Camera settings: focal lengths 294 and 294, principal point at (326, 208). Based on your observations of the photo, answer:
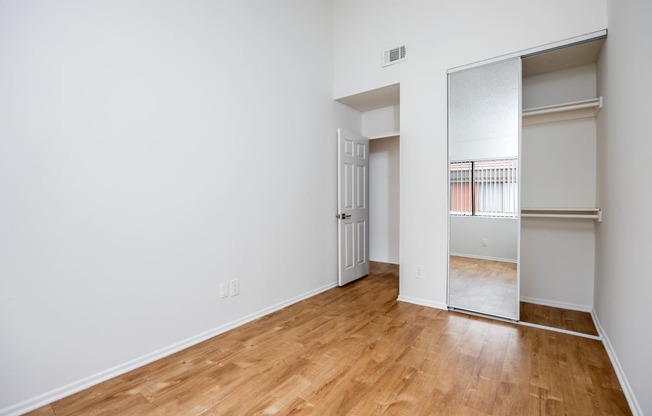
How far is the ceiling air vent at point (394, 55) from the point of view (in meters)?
3.40

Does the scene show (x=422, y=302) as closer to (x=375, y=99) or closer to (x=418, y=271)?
(x=418, y=271)

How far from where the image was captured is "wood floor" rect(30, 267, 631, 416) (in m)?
1.71

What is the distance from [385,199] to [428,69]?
2320mm

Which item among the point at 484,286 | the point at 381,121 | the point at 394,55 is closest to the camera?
the point at 484,286

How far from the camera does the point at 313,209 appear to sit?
368 cm

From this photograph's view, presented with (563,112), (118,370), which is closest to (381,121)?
(563,112)

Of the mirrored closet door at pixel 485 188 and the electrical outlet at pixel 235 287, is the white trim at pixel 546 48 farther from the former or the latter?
the electrical outlet at pixel 235 287

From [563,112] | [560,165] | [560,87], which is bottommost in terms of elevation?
[560,165]

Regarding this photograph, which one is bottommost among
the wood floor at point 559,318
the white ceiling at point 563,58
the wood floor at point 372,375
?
the wood floor at point 372,375

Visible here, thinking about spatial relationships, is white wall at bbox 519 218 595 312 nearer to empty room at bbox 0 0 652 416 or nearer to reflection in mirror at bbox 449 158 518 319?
empty room at bbox 0 0 652 416

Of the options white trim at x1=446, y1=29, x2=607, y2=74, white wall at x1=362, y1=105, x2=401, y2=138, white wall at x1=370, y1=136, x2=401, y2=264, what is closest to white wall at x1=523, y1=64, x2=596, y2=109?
white trim at x1=446, y1=29, x2=607, y2=74

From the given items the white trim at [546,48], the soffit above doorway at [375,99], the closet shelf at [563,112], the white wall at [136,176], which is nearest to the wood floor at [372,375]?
the white wall at [136,176]

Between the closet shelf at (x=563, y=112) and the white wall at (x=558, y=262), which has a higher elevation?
the closet shelf at (x=563, y=112)

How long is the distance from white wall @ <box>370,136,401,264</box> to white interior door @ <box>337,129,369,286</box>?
0.69m
